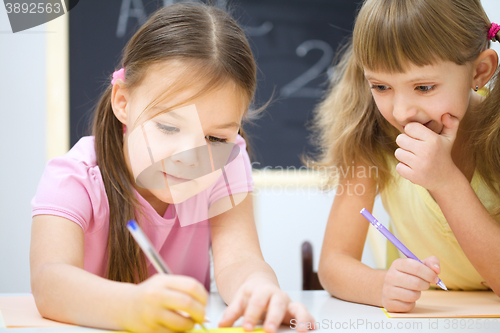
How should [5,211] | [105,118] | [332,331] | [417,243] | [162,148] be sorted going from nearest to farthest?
1. [332,331]
2. [162,148]
3. [105,118]
4. [417,243]
5. [5,211]

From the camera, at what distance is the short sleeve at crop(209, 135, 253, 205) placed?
0.73m

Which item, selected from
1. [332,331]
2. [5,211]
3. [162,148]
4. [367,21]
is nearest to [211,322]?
[332,331]

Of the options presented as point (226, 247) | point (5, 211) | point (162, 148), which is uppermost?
point (162, 148)

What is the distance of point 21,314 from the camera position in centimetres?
51

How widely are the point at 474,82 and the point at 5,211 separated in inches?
53.6

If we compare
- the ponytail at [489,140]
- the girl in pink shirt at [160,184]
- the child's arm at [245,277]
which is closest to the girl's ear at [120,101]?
the girl in pink shirt at [160,184]

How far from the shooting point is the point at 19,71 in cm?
145

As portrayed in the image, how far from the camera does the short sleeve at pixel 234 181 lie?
732mm

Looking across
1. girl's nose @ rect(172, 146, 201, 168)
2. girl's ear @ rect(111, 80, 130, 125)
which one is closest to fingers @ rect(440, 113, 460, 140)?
girl's nose @ rect(172, 146, 201, 168)

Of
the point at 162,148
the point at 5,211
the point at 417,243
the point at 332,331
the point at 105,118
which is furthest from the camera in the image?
the point at 5,211

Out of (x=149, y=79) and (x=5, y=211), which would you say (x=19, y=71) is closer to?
(x=5, y=211)

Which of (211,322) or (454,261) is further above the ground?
(211,322)

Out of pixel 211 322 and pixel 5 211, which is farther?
pixel 5 211

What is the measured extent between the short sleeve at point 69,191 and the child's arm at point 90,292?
0.04 ft
